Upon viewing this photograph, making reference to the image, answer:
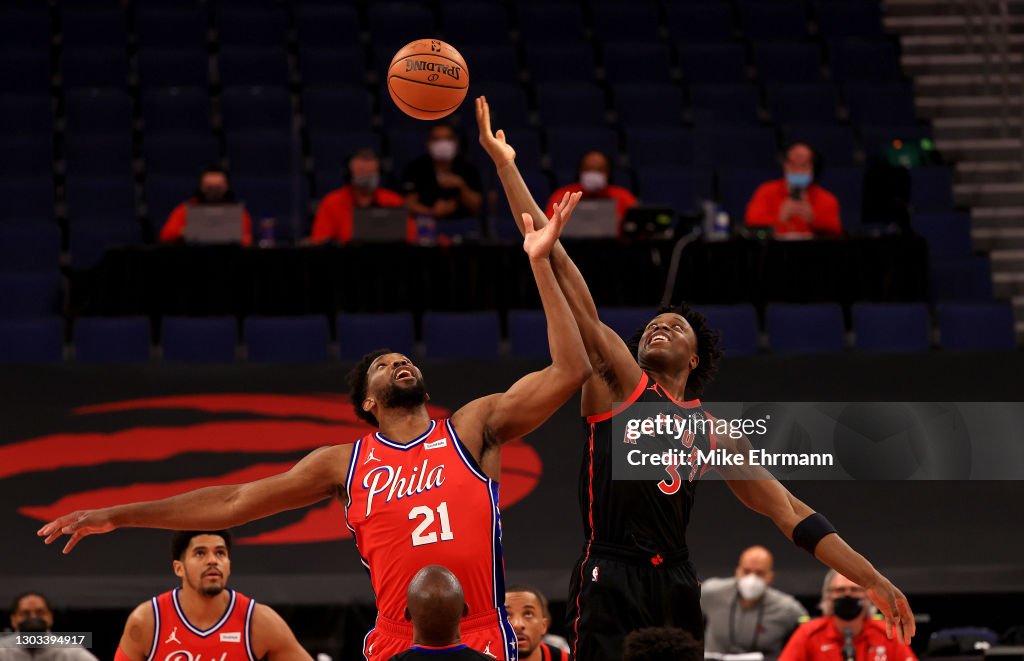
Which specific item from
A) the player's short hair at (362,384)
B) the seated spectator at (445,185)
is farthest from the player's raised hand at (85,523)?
the seated spectator at (445,185)

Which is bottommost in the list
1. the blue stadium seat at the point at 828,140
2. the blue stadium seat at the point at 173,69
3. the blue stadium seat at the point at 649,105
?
the blue stadium seat at the point at 828,140

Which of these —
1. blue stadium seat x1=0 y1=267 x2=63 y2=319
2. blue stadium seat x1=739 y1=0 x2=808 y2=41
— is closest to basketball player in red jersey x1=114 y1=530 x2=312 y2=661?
blue stadium seat x1=0 y1=267 x2=63 y2=319

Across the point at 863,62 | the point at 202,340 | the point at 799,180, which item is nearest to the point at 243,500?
the point at 202,340

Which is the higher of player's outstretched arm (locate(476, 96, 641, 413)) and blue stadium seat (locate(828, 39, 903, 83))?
blue stadium seat (locate(828, 39, 903, 83))

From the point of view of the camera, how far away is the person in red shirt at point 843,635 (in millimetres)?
8195

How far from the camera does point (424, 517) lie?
555 cm

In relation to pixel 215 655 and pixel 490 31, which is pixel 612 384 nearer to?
pixel 215 655

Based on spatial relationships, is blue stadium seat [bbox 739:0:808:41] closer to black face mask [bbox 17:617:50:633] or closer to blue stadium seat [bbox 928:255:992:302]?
blue stadium seat [bbox 928:255:992:302]

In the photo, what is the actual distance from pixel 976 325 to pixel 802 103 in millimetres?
3654

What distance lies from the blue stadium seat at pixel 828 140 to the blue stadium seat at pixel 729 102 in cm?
50

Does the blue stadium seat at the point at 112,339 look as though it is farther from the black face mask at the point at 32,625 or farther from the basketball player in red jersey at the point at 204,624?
the basketball player in red jersey at the point at 204,624

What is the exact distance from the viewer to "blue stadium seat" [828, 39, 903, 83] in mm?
15023

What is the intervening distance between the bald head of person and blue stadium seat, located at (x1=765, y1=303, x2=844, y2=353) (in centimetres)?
698

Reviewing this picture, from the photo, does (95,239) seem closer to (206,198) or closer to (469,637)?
(206,198)
